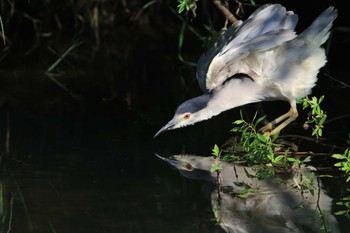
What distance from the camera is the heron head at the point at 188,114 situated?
5.63 m

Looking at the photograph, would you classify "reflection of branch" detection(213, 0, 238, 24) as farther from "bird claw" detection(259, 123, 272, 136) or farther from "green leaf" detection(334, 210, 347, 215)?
"green leaf" detection(334, 210, 347, 215)

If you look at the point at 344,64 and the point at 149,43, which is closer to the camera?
the point at 344,64

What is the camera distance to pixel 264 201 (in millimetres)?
4332

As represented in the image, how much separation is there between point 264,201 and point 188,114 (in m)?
1.47

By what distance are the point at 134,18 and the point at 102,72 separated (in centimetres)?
216

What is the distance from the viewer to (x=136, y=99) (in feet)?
22.2

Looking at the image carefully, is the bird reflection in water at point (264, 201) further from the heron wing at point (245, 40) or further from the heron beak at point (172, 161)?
the heron wing at point (245, 40)

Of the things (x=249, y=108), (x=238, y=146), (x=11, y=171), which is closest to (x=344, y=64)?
(x=249, y=108)

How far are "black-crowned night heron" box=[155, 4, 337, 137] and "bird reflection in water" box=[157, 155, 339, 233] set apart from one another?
66 cm

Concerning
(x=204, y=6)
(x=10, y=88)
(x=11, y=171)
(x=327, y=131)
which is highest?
(x=204, y=6)

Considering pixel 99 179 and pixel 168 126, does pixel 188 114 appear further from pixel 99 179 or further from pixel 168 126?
pixel 99 179

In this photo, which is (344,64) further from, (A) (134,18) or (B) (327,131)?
(A) (134,18)

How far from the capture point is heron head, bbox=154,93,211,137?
5629mm

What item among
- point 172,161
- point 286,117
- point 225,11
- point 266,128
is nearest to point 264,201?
point 172,161
